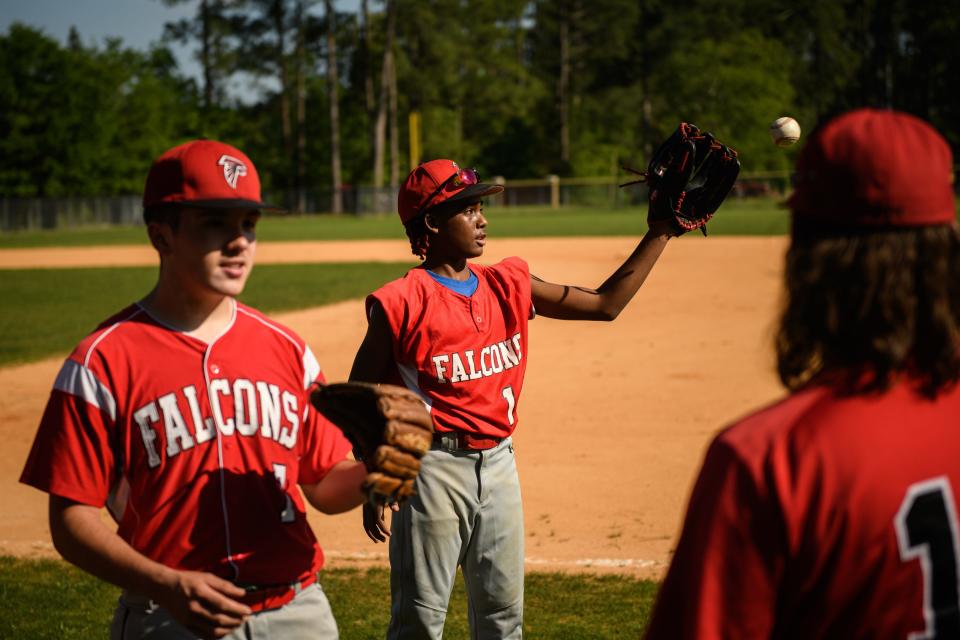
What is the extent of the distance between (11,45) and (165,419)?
5698cm

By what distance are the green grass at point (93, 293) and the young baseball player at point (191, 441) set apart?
1114 centimetres

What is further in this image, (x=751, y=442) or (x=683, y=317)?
(x=683, y=317)

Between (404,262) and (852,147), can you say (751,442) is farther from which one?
(404,262)

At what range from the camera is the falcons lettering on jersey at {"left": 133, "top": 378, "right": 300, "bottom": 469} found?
2.42 meters

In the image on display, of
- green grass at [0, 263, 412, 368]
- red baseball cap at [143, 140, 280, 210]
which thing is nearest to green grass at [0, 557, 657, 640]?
red baseball cap at [143, 140, 280, 210]

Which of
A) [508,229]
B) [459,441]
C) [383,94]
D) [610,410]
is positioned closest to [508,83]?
[383,94]

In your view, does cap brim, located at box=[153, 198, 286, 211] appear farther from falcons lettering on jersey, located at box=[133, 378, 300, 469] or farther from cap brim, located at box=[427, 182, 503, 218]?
cap brim, located at box=[427, 182, 503, 218]

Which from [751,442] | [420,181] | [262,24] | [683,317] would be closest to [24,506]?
[420,181]

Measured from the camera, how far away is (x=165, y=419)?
7.97ft

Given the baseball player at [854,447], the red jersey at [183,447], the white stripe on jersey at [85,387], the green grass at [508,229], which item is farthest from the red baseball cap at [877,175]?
the green grass at [508,229]

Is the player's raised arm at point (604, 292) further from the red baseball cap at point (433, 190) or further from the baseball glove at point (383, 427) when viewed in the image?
the baseball glove at point (383, 427)

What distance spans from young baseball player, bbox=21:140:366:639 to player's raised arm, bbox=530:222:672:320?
168 cm

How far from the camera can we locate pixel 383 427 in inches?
99.0

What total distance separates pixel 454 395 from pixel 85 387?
1.62 metres
